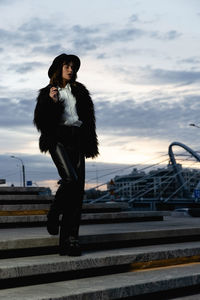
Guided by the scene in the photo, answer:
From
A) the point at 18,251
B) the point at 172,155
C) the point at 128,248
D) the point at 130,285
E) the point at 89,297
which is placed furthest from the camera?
the point at 172,155

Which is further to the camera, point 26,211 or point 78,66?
point 26,211

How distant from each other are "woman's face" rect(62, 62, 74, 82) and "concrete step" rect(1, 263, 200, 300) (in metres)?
Answer: 1.71

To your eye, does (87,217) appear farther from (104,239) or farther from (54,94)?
(54,94)

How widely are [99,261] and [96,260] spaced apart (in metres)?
0.03

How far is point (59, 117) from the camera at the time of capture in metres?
3.92

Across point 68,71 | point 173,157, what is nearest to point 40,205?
point 68,71

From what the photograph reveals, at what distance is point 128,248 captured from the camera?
173 inches

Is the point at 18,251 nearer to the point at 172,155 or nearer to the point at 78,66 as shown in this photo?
the point at 78,66

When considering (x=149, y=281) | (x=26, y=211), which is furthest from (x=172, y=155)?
(x=149, y=281)

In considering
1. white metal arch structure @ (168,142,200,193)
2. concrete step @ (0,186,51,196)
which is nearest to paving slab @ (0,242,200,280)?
concrete step @ (0,186,51,196)

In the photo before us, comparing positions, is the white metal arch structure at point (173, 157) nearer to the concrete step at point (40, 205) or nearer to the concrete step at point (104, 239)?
the concrete step at point (40, 205)

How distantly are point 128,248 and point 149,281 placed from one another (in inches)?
38.1

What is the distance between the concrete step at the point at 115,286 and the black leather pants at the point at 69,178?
48 cm

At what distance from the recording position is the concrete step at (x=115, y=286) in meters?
3.03
